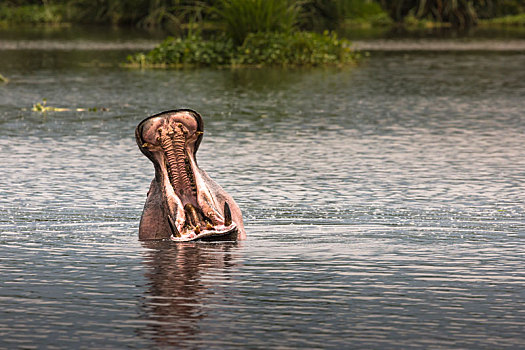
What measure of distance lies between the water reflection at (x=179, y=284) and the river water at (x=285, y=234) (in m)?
0.02

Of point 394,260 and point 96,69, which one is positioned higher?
point 394,260

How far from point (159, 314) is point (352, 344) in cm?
118

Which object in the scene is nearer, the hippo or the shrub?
the hippo

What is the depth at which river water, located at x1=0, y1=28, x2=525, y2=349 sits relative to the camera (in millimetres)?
6715

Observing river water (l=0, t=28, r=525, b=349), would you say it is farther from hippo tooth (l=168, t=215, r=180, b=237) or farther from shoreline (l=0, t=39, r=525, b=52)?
shoreline (l=0, t=39, r=525, b=52)

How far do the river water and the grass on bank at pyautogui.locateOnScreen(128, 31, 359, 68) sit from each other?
9.39 metres

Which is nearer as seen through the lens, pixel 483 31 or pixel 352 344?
pixel 352 344

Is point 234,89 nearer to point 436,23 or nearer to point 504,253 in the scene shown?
point 504,253

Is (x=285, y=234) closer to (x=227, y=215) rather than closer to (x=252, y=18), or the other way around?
(x=227, y=215)

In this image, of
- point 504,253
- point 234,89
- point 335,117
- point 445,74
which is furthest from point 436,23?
point 504,253

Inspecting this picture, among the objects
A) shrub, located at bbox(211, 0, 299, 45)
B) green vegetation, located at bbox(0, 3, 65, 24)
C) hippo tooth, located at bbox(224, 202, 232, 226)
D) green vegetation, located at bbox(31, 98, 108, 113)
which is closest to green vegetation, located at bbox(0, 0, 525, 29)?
green vegetation, located at bbox(0, 3, 65, 24)

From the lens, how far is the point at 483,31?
54.4 metres

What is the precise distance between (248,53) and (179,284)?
23.5 meters

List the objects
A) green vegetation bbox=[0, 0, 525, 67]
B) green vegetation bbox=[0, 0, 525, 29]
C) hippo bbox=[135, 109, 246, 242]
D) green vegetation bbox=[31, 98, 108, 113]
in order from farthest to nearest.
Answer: green vegetation bbox=[0, 0, 525, 29], green vegetation bbox=[0, 0, 525, 67], green vegetation bbox=[31, 98, 108, 113], hippo bbox=[135, 109, 246, 242]
